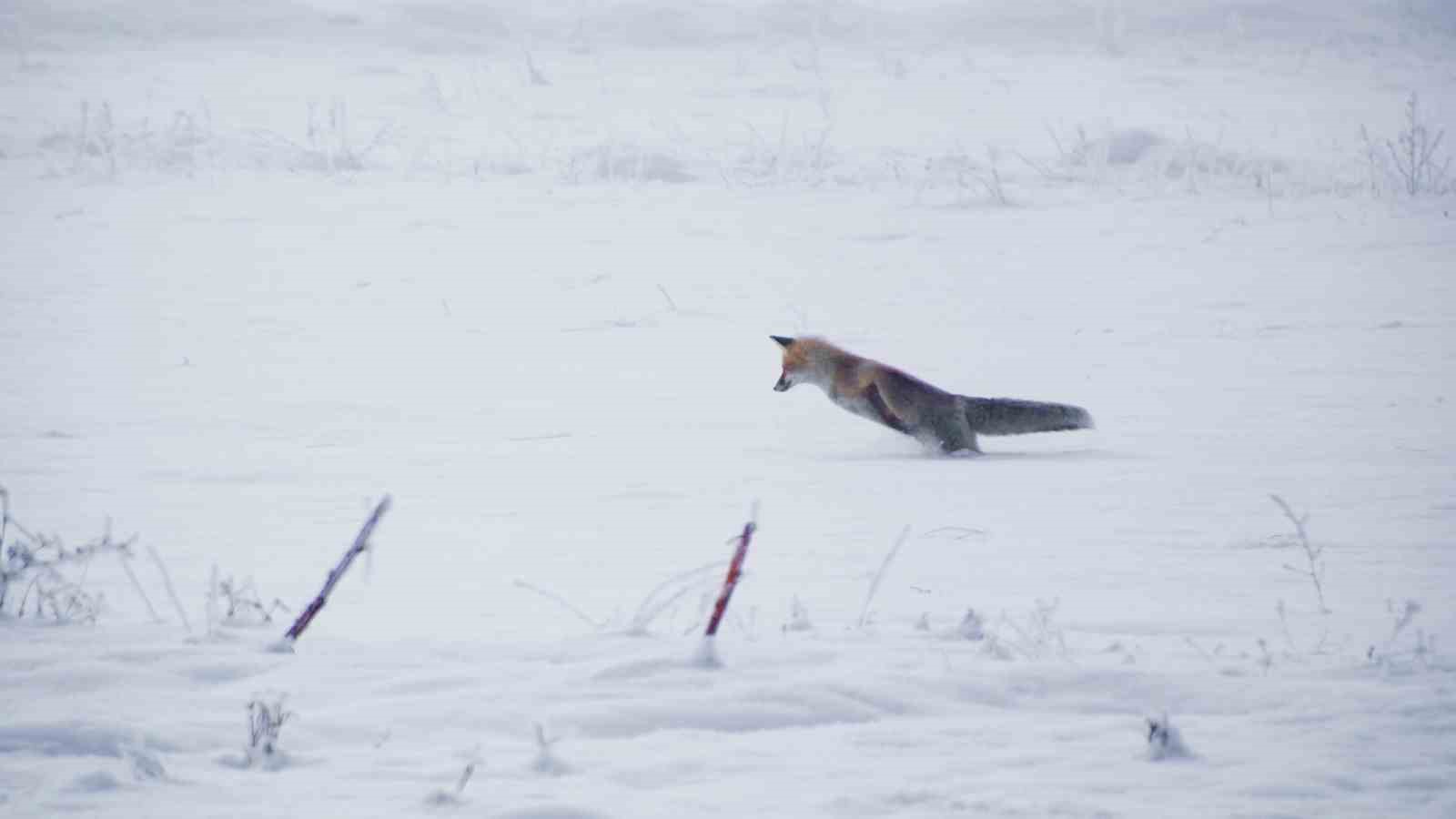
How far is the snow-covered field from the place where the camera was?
130 inches

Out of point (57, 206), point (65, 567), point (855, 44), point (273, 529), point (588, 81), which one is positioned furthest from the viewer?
point (855, 44)

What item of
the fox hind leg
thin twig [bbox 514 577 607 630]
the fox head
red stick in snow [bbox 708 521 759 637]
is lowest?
the fox hind leg

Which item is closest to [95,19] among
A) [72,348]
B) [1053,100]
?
[1053,100]

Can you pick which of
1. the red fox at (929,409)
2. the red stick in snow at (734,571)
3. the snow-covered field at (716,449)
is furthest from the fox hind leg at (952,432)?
the red stick in snow at (734,571)

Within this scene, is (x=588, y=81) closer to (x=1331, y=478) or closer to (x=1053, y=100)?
(x=1053, y=100)

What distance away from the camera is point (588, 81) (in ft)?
79.7

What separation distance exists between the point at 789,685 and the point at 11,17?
28.0m

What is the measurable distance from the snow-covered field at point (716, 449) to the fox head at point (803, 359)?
388 millimetres

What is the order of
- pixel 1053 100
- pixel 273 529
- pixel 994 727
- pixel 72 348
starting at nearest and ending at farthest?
pixel 994 727 → pixel 273 529 → pixel 72 348 → pixel 1053 100

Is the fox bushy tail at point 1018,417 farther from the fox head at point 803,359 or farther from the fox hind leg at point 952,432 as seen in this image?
the fox head at point 803,359

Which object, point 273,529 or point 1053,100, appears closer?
point 273,529

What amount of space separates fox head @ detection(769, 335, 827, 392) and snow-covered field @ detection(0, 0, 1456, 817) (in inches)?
15.3

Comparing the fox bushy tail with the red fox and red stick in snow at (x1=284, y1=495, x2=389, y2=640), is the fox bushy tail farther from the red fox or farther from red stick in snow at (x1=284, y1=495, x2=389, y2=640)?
red stick in snow at (x1=284, y1=495, x2=389, y2=640)

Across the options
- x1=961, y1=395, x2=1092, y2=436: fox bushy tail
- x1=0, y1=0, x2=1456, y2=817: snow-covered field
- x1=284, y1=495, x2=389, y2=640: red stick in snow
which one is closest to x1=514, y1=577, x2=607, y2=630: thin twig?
x1=0, y1=0, x2=1456, y2=817: snow-covered field
